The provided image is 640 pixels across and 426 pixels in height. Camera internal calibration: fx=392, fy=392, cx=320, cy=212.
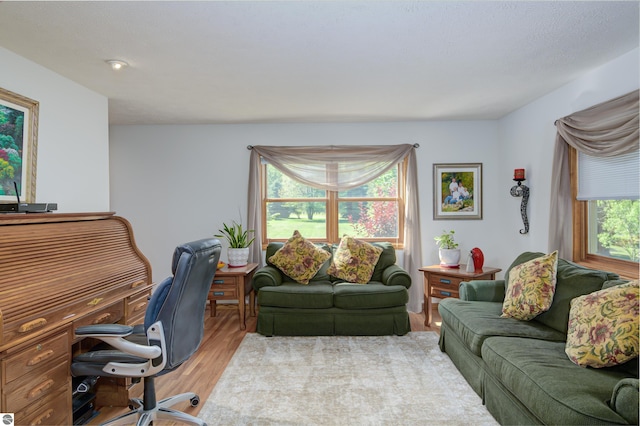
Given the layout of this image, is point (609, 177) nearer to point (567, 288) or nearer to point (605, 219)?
point (605, 219)

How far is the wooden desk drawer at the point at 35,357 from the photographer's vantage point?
69.1 inches

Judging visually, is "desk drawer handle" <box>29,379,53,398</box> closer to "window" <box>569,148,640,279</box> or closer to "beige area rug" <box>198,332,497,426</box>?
"beige area rug" <box>198,332,497,426</box>

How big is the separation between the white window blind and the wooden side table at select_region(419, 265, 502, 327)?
4.03 ft

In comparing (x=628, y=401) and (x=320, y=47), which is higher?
(x=320, y=47)

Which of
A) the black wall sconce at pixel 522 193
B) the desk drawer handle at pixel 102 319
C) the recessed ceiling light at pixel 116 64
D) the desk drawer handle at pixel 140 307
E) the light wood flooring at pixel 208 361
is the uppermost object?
the recessed ceiling light at pixel 116 64

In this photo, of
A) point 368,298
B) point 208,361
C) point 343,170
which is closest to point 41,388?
point 208,361

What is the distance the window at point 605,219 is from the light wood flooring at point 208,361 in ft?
5.61

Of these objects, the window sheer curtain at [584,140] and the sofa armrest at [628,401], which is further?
the window sheer curtain at [584,140]

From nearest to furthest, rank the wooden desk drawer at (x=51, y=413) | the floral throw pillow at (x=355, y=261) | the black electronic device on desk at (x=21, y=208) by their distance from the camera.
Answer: the wooden desk drawer at (x=51, y=413), the black electronic device on desk at (x=21, y=208), the floral throw pillow at (x=355, y=261)

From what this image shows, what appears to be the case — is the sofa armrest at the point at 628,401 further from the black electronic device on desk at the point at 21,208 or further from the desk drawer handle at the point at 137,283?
the black electronic device on desk at the point at 21,208

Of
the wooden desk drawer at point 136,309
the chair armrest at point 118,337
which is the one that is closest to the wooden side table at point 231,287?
the wooden desk drawer at point 136,309

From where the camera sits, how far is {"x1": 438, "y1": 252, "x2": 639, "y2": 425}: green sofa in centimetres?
174

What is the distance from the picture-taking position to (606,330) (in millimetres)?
2092

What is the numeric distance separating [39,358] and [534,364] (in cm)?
257
